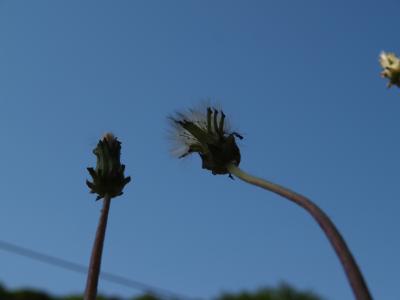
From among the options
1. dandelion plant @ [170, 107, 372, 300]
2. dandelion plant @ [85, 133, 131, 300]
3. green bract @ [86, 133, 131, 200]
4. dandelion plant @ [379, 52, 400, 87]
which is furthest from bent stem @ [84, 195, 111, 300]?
dandelion plant @ [379, 52, 400, 87]

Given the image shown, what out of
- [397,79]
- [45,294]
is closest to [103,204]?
[397,79]

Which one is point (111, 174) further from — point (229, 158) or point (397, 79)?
point (397, 79)

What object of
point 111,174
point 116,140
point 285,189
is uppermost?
point 116,140

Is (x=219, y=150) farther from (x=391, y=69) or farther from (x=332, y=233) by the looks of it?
(x=391, y=69)

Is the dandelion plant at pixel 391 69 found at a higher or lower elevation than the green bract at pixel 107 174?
higher

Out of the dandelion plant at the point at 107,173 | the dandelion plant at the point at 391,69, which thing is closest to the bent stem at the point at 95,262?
the dandelion plant at the point at 107,173

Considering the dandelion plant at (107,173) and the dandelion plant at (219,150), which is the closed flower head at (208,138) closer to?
the dandelion plant at (219,150)
